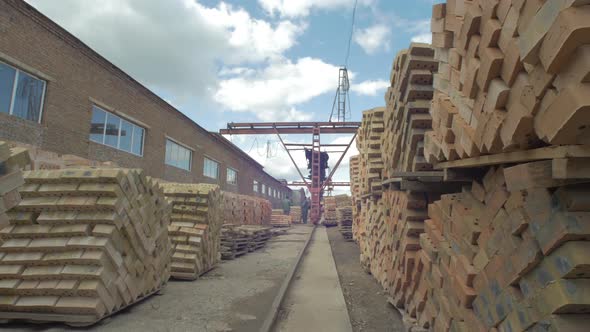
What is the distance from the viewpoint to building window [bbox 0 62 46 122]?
318 inches

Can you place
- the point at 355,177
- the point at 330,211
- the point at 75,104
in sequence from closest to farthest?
the point at 75,104 → the point at 355,177 → the point at 330,211

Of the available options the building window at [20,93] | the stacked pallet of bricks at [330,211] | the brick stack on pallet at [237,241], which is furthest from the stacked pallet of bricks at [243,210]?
the building window at [20,93]

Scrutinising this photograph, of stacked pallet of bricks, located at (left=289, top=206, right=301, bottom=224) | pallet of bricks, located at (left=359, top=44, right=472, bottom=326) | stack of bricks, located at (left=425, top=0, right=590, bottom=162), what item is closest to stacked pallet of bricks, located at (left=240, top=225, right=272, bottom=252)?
pallet of bricks, located at (left=359, top=44, right=472, bottom=326)

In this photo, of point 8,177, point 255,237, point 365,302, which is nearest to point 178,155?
point 255,237

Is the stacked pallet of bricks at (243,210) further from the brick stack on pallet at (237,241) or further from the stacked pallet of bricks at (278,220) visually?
the brick stack on pallet at (237,241)

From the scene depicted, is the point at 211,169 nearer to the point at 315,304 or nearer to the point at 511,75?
the point at 315,304

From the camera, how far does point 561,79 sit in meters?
1.60

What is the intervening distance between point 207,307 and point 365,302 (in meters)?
2.76

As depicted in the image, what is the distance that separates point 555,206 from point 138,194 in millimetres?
5274

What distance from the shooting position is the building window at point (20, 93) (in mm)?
8070

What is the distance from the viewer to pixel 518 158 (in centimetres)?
209

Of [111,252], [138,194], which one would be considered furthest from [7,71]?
[111,252]

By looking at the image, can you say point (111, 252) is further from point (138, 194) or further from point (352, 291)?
point (352, 291)

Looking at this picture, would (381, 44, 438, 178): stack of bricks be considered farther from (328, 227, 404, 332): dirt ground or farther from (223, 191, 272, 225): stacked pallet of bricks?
(223, 191, 272, 225): stacked pallet of bricks
